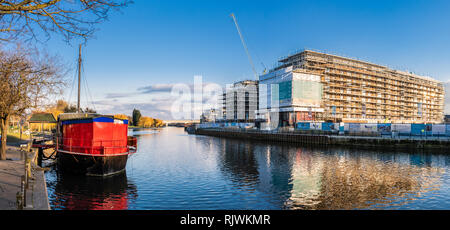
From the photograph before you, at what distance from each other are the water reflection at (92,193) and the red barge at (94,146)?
743mm

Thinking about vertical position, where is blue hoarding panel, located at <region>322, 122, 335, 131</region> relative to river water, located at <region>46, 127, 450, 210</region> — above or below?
above

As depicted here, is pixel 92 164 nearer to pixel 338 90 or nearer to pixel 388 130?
pixel 388 130

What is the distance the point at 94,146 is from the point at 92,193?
15.0 ft

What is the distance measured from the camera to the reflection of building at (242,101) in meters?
132

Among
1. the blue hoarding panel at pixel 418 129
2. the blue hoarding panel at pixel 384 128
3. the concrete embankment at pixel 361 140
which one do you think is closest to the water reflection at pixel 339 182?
the concrete embankment at pixel 361 140

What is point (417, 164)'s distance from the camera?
29422mm

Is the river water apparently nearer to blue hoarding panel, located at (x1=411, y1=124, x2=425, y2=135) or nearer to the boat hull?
the boat hull

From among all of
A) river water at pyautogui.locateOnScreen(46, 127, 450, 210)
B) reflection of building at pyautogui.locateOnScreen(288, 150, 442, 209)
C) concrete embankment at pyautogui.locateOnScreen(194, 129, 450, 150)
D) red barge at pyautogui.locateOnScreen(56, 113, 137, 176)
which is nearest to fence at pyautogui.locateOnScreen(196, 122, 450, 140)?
concrete embankment at pyautogui.locateOnScreen(194, 129, 450, 150)

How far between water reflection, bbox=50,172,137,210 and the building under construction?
76279 millimetres

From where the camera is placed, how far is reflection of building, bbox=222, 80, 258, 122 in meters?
132

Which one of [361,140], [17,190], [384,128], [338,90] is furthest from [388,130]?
[17,190]
